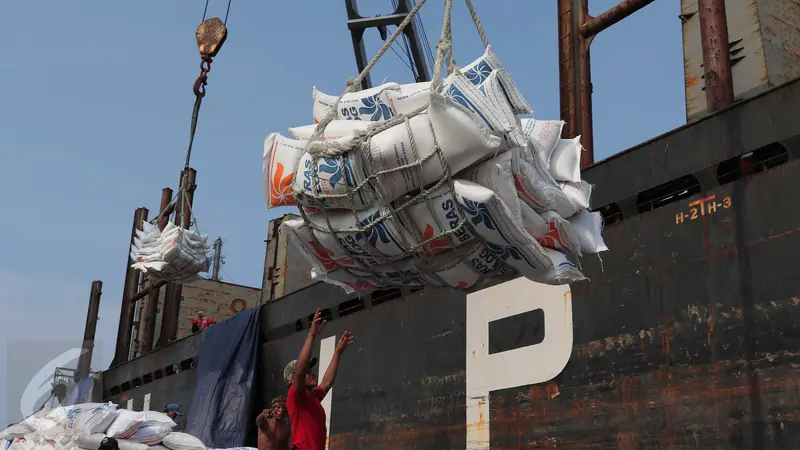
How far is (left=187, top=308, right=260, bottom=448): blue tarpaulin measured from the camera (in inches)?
481

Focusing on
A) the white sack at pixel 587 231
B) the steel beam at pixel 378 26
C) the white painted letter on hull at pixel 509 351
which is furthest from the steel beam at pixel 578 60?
the white sack at pixel 587 231

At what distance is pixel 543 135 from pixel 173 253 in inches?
309

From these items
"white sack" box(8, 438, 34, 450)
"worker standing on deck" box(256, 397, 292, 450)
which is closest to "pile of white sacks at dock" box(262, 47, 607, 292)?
"worker standing on deck" box(256, 397, 292, 450)

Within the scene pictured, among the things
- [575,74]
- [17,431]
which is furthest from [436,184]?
[575,74]

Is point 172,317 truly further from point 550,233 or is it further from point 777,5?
point 550,233

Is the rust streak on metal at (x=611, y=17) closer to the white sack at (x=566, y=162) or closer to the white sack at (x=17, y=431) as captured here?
the white sack at (x=566, y=162)

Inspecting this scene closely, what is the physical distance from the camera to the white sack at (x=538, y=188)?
13.5ft

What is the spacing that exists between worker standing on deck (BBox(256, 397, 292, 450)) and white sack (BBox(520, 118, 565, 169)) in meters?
2.17

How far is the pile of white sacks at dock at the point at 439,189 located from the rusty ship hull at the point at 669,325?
2152 millimetres

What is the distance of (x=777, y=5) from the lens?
10.8 meters

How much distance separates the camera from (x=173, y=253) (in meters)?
11.5

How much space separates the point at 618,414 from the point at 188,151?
292 inches

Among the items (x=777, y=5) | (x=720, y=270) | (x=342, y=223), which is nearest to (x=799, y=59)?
(x=777, y=5)

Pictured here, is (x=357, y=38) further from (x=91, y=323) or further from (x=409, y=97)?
(x=91, y=323)
